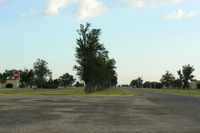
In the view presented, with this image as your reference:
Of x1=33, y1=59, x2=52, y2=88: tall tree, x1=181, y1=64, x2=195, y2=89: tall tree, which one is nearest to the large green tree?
x1=181, y1=64, x2=195, y2=89: tall tree

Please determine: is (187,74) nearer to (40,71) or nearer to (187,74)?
(187,74)

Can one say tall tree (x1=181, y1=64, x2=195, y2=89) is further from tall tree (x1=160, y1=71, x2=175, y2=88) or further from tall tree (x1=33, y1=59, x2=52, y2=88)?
tall tree (x1=33, y1=59, x2=52, y2=88)

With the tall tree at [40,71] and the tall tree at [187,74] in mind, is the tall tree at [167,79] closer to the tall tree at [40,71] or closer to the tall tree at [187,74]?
the tall tree at [187,74]

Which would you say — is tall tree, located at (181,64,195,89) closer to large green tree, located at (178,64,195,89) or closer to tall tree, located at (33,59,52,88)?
large green tree, located at (178,64,195,89)

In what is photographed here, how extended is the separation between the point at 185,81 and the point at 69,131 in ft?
475

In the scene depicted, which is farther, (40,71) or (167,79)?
(167,79)

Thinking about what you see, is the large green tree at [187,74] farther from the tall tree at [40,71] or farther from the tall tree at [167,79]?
the tall tree at [40,71]

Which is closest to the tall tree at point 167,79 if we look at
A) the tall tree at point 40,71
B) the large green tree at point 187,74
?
the large green tree at point 187,74

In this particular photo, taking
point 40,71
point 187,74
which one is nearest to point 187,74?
point 187,74

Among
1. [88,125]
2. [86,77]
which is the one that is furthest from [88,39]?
[88,125]

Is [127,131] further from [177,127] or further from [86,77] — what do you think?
[86,77]

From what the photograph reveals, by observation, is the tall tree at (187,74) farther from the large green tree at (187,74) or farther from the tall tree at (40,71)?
the tall tree at (40,71)

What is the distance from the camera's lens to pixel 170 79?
6722 inches

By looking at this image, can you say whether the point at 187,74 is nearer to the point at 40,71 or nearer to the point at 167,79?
the point at 167,79
